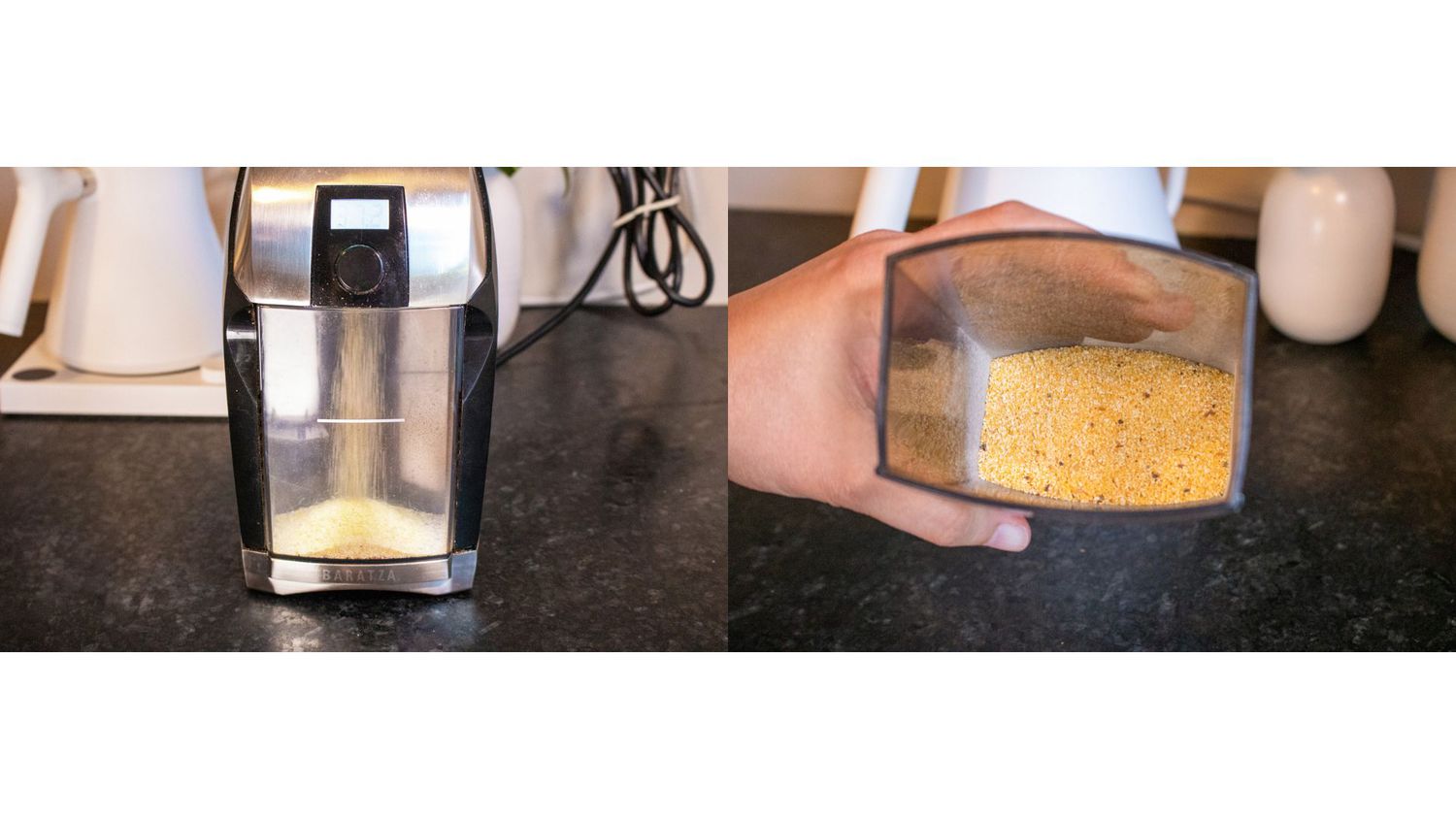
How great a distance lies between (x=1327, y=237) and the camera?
24.7 inches

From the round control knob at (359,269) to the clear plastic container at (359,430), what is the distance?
0.04 feet

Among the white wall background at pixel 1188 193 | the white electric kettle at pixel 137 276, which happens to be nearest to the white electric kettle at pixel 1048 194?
the white wall background at pixel 1188 193

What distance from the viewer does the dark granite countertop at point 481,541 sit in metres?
0.49

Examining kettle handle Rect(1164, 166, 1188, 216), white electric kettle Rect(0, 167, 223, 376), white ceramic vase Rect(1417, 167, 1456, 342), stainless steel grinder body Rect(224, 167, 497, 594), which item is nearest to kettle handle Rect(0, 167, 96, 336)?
white electric kettle Rect(0, 167, 223, 376)

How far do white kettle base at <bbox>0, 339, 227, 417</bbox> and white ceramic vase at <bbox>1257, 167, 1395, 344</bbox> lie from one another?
572mm

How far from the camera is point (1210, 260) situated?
322 mm

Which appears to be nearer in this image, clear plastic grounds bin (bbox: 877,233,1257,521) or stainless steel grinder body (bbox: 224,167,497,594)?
clear plastic grounds bin (bbox: 877,233,1257,521)

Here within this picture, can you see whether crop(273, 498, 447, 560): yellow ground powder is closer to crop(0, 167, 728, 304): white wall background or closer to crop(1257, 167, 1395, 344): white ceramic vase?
crop(0, 167, 728, 304): white wall background

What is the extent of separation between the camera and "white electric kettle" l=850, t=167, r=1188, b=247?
19.1 inches

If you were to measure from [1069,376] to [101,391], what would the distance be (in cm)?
48

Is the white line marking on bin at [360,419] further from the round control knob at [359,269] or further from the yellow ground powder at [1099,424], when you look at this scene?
the yellow ground powder at [1099,424]

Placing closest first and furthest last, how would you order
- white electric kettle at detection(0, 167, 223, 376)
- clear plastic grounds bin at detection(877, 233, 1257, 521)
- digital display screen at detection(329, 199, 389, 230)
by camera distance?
clear plastic grounds bin at detection(877, 233, 1257, 521)
digital display screen at detection(329, 199, 389, 230)
white electric kettle at detection(0, 167, 223, 376)
